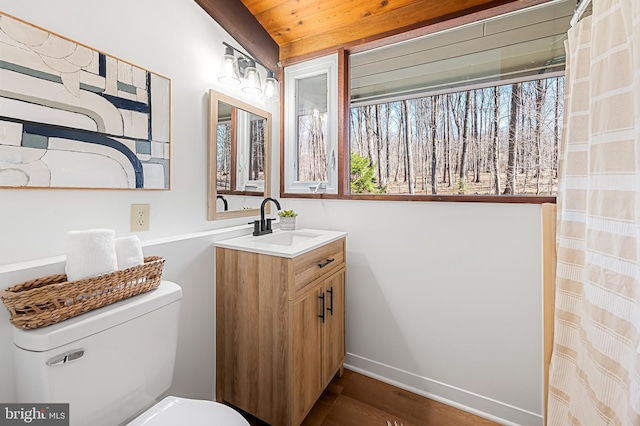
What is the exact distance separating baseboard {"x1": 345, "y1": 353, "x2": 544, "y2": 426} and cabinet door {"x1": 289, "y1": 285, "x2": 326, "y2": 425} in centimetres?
44

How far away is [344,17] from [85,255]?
6.15ft

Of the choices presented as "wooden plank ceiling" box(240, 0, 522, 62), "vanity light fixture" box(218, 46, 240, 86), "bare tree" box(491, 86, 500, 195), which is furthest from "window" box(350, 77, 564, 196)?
"vanity light fixture" box(218, 46, 240, 86)

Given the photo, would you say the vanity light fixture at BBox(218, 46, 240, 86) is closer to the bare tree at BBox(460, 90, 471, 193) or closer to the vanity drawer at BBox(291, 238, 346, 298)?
the vanity drawer at BBox(291, 238, 346, 298)

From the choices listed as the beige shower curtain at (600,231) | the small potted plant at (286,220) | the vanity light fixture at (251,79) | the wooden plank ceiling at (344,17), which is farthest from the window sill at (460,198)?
the wooden plank ceiling at (344,17)

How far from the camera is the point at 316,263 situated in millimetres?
1515

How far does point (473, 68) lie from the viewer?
65.8 inches

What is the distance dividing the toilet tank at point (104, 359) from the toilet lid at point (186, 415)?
0.31 ft

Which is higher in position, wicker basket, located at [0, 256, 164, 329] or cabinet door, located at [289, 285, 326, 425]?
wicker basket, located at [0, 256, 164, 329]

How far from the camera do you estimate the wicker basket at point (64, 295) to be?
2.55 feet

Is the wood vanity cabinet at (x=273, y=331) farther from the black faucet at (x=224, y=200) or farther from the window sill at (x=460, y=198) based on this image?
the window sill at (x=460, y=198)

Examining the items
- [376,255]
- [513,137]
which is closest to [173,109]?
[376,255]

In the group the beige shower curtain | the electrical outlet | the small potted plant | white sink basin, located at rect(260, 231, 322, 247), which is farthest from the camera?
the small potted plant

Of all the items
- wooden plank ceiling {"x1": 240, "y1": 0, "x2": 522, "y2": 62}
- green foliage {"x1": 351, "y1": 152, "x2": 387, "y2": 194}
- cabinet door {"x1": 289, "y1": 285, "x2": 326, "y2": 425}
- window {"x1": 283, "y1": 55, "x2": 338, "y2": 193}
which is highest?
wooden plank ceiling {"x1": 240, "y1": 0, "x2": 522, "y2": 62}

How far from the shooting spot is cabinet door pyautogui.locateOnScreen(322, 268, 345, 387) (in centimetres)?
162
